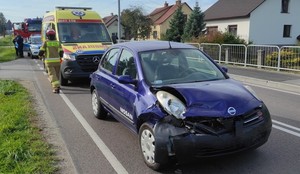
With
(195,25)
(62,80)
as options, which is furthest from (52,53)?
(195,25)

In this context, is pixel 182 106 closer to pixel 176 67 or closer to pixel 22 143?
pixel 176 67

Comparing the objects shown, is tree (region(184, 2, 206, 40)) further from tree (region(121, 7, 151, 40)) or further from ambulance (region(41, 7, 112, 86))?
tree (region(121, 7, 151, 40))

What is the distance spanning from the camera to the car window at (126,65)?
5472mm

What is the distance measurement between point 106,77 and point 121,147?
154 centimetres

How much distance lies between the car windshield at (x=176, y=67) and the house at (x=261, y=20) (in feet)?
101

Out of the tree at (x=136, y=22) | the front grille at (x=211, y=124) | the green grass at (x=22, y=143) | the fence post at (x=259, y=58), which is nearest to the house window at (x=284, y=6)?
the fence post at (x=259, y=58)

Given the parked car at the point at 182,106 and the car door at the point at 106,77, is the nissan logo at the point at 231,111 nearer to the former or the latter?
the parked car at the point at 182,106

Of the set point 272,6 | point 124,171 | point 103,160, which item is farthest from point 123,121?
point 272,6

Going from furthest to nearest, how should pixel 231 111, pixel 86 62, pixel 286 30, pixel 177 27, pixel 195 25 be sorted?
pixel 177 27
pixel 286 30
pixel 195 25
pixel 86 62
pixel 231 111

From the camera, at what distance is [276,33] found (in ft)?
124

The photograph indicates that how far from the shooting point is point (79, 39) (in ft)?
39.6

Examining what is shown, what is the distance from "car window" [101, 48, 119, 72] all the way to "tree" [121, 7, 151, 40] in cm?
5469

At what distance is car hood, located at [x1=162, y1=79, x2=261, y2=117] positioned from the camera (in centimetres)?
412

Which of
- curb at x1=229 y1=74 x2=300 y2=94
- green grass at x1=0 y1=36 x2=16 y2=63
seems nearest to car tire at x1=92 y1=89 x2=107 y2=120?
curb at x1=229 y1=74 x2=300 y2=94
